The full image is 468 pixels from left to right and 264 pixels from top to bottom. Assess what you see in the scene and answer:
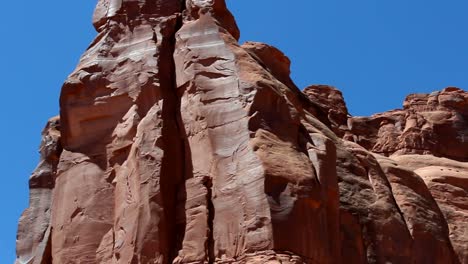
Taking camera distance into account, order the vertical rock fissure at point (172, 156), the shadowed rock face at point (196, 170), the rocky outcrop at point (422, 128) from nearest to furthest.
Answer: the shadowed rock face at point (196, 170), the vertical rock fissure at point (172, 156), the rocky outcrop at point (422, 128)

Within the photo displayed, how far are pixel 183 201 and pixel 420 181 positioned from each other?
10.8 meters

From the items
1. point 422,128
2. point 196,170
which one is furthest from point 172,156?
point 422,128

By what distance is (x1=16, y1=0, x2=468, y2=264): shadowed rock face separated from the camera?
22.8 meters

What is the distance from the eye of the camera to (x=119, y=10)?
92.4 ft

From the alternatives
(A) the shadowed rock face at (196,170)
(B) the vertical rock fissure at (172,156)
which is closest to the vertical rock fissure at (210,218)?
(A) the shadowed rock face at (196,170)

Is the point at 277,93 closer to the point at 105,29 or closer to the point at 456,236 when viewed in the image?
the point at 105,29

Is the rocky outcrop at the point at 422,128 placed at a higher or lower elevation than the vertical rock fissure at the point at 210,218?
higher

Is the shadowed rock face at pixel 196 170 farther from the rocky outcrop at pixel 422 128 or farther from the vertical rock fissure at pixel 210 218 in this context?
the rocky outcrop at pixel 422 128

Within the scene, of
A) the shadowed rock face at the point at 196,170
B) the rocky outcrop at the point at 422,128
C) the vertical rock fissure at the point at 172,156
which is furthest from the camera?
the rocky outcrop at the point at 422,128

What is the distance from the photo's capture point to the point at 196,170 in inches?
965

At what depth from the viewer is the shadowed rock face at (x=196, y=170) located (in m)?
22.8

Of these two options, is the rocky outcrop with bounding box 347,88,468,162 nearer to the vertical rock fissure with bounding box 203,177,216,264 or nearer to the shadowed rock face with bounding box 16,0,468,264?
the shadowed rock face with bounding box 16,0,468,264

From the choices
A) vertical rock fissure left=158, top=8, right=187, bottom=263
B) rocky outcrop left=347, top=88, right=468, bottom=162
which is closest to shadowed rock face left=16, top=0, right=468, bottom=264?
vertical rock fissure left=158, top=8, right=187, bottom=263

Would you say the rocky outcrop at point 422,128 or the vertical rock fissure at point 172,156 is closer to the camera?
the vertical rock fissure at point 172,156
